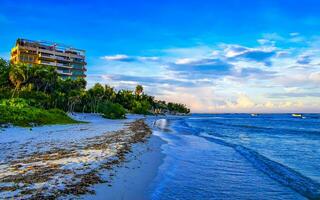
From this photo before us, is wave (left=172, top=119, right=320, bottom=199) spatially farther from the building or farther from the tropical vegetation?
the building

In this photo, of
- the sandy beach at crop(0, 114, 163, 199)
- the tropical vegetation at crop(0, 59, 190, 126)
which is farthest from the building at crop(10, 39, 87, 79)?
the sandy beach at crop(0, 114, 163, 199)

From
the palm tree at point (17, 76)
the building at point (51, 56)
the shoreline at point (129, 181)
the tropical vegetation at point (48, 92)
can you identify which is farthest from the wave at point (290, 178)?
the building at point (51, 56)

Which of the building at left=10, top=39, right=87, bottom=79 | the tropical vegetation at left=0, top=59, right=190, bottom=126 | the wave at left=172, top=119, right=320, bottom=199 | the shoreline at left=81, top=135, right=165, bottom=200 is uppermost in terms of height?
the building at left=10, top=39, right=87, bottom=79

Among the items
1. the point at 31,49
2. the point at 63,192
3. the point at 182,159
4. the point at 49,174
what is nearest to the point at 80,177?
the point at 49,174

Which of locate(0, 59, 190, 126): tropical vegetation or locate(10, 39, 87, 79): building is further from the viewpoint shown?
locate(10, 39, 87, 79): building

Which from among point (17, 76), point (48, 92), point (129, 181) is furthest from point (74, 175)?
point (48, 92)

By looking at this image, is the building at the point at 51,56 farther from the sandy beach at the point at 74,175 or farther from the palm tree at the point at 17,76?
the sandy beach at the point at 74,175

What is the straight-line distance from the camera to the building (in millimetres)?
119562

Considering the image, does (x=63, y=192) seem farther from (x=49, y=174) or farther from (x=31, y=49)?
(x=31, y=49)

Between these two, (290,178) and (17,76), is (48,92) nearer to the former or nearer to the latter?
(17,76)

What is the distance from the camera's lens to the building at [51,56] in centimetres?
11956

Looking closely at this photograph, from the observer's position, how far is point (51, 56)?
125 m

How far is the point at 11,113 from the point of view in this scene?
38.4 m

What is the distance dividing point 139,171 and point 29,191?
19.3ft
